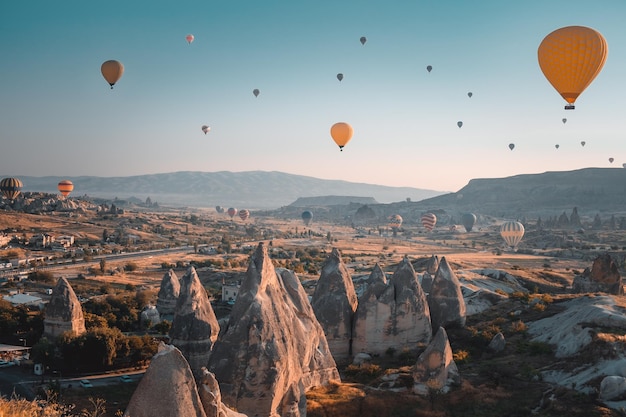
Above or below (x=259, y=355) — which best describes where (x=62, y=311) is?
below

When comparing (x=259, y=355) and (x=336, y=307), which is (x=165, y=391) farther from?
(x=336, y=307)

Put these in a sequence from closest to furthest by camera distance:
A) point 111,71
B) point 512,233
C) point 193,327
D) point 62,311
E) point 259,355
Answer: point 259,355 < point 193,327 < point 62,311 < point 111,71 < point 512,233

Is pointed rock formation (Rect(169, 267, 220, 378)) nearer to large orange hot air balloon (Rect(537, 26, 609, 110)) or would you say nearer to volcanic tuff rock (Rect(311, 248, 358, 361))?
volcanic tuff rock (Rect(311, 248, 358, 361))

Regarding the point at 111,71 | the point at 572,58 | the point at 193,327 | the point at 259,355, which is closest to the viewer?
the point at 259,355

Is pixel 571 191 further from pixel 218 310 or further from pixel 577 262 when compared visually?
pixel 218 310

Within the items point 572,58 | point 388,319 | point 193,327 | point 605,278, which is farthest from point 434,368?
point 572,58

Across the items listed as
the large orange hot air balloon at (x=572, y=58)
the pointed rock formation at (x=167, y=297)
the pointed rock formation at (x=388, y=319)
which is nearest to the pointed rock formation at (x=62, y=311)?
the pointed rock formation at (x=167, y=297)
